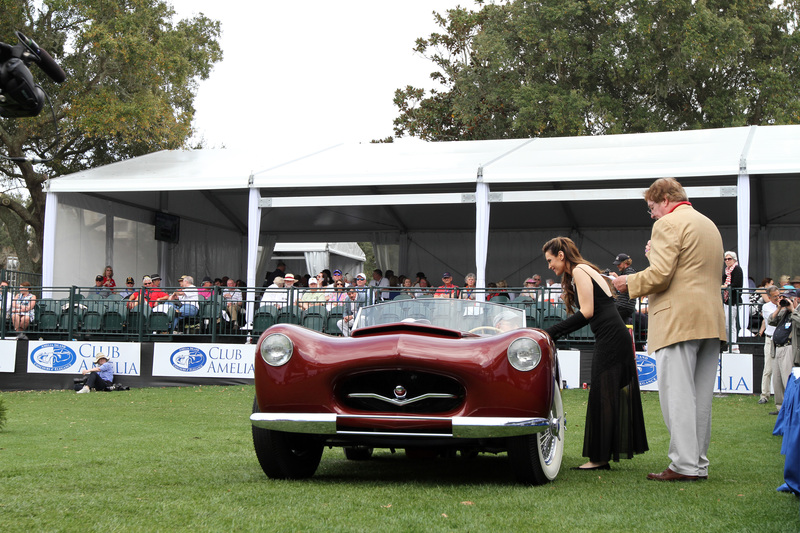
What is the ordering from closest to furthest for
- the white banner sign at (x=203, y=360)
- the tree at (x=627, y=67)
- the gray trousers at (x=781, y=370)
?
1. the gray trousers at (x=781, y=370)
2. the white banner sign at (x=203, y=360)
3. the tree at (x=627, y=67)

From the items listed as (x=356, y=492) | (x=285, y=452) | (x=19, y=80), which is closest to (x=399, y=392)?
(x=356, y=492)

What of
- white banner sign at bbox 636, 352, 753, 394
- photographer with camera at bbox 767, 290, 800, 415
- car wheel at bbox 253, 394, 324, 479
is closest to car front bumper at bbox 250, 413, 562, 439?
A: car wheel at bbox 253, 394, 324, 479

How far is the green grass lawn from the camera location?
416 centimetres

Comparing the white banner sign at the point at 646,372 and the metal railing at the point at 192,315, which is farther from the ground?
the metal railing at the point at 192,315

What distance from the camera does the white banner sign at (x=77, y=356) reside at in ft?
52.7

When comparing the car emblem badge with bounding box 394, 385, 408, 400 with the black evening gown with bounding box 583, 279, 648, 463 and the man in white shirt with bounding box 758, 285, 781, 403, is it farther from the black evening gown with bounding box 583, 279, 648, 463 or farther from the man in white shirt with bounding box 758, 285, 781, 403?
the man in white shirt with bounding box 758, 285, 781, 403

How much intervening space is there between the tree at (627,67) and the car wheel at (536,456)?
2370 cm

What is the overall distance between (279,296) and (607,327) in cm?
1077

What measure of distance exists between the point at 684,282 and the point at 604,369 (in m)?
0.83

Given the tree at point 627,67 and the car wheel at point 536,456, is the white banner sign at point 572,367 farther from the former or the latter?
the tree at point 627,67

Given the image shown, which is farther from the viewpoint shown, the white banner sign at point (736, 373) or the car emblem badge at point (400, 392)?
the white banner sign at point (736, 373)

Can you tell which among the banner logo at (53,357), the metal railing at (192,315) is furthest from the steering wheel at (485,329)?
the banner logo at (53,357)

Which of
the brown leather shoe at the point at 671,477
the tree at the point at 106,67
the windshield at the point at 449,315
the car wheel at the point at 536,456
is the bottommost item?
the brown leather shoe at the point at 671,477

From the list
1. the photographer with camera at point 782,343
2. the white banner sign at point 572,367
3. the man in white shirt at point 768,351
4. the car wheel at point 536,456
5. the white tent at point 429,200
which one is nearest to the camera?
the car wheel at point 536,456
